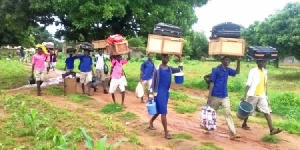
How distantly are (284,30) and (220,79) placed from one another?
62.0 feet

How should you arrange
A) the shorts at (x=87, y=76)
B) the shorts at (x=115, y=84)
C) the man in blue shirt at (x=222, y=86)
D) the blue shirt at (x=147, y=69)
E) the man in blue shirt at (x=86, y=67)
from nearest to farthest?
the man in blue shirt at (x=222, y=86) < the shorts at (x=115, y=84) < the blue shirt at (x=147, y=69) < the man in blue shirt at (x=86, y=67) < the shorts at (x=87, y=76)

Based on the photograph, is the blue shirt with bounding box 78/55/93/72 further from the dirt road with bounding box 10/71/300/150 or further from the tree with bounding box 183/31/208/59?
the tree with bounding box 183/31/208/59

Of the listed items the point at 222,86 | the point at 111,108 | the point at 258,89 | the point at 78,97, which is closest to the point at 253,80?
the point at 258,89

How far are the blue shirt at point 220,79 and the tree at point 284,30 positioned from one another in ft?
57.5

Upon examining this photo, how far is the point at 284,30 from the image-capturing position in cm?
2559

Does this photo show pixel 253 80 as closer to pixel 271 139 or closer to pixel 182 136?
pixel 271 139

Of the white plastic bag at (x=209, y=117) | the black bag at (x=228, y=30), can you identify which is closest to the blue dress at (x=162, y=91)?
the white plastic bag at (x=209, y=117)

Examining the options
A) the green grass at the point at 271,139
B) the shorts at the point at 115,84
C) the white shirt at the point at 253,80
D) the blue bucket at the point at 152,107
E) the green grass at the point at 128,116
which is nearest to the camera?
the blue bucket at the point at 152,107

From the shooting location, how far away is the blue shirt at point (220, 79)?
8320 millimetres

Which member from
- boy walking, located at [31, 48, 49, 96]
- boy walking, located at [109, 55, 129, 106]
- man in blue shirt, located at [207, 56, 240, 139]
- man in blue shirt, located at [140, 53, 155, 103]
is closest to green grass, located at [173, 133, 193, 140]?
man in blue shirt, located at [207, 56, 240, 139]

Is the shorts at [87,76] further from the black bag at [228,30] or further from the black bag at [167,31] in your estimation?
the black bag at [228,30]

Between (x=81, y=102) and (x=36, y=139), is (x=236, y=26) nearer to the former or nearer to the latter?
(x=36, y=139)

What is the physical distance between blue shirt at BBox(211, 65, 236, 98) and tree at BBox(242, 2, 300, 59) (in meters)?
17.5

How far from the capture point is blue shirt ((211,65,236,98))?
8.32 m
